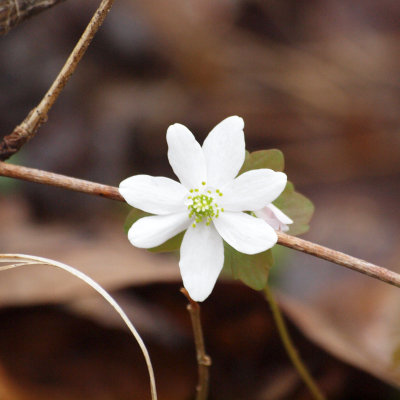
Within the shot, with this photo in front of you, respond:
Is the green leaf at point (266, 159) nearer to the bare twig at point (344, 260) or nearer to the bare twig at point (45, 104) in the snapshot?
the bare twig at point (344, 260)

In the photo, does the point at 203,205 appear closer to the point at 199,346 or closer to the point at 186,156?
the point at 186,156

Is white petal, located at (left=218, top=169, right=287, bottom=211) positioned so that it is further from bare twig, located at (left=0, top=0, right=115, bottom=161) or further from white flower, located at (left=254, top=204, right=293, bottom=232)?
bare twig, located at (left=0, top=0, right=115, bottom=161)

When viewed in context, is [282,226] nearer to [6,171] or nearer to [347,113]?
[6,171]

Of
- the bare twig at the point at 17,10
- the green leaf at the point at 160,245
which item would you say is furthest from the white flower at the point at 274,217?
the bare twig at the point at 17,10

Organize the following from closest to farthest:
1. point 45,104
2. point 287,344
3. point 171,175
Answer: point 45,104 < point 287,344 < point 171,175

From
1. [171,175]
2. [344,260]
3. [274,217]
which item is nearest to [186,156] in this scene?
[274,217]

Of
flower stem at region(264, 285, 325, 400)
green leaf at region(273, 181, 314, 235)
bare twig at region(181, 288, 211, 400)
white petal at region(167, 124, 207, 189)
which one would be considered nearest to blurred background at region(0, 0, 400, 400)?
flower stem at region(264, 285, 325, 400)

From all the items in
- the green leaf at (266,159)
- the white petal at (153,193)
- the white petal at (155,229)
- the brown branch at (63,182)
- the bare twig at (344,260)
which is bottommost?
the bare twig at (344,260)
